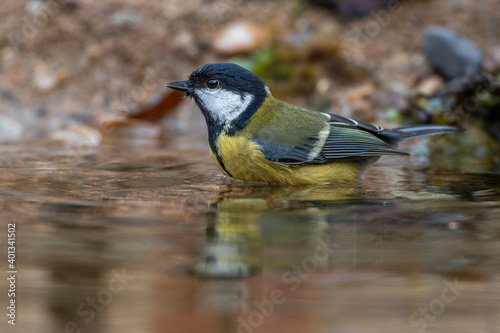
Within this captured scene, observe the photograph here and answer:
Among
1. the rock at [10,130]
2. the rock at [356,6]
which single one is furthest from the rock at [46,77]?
the rock at [356,6]

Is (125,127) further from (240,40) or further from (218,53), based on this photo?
(240,40)

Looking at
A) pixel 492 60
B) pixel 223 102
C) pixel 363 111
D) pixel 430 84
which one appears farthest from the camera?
pixel 430 84

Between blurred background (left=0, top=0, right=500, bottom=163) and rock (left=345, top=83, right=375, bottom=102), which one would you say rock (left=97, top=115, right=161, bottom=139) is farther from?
rock (left=345, top=83, right=375, bottom=102)

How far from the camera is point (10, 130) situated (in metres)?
5.62

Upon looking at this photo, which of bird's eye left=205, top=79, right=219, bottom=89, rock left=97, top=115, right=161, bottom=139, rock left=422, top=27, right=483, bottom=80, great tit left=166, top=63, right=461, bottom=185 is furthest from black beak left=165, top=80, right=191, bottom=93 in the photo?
rock left=422, top=27, right=483, bottom=80

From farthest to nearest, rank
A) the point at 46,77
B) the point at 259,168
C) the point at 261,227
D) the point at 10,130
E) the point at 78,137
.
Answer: the point at 46,77 < the point at 10,130 < the point at 78,137 < the point at 259,168 < the point at 261,227

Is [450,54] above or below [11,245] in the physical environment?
above

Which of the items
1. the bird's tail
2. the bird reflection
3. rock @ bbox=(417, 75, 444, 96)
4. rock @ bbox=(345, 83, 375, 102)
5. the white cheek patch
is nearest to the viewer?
the bird reflection

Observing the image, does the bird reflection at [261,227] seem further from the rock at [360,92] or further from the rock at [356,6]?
the rock at [356,6]

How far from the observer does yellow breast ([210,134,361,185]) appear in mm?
3588

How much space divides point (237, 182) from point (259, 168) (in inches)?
10.0

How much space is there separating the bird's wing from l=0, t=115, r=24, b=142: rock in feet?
9.00

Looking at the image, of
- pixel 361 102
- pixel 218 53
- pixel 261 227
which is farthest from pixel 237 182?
pixel 218 53

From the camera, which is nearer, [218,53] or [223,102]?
[223,102]
